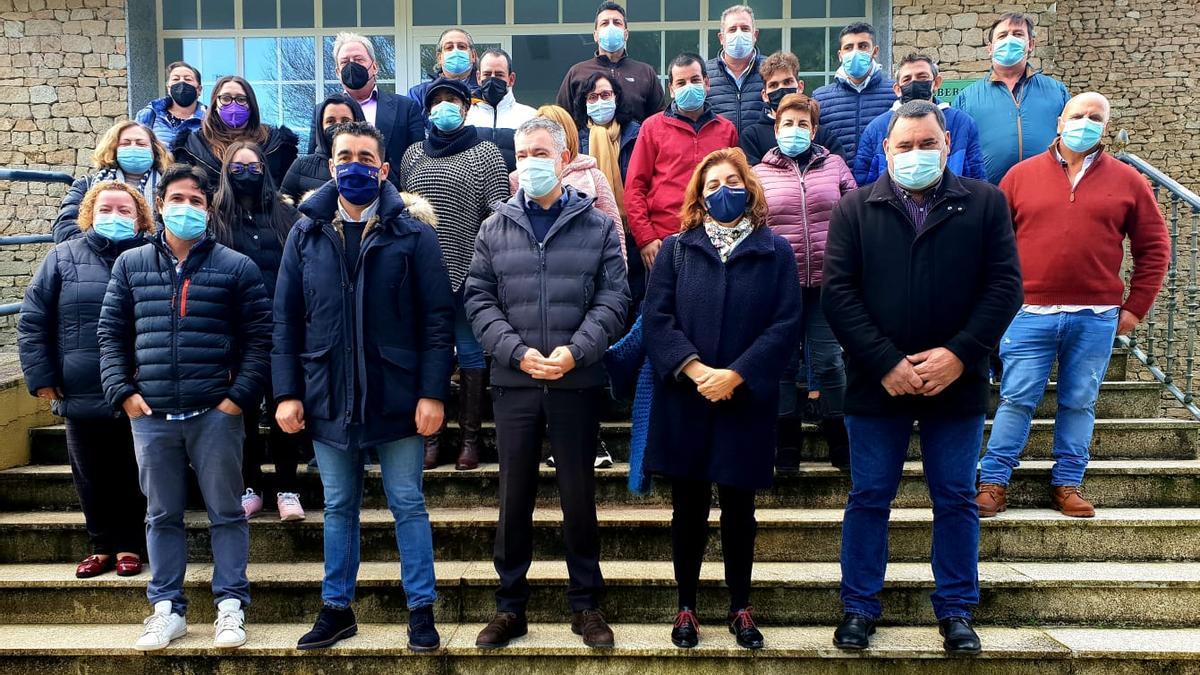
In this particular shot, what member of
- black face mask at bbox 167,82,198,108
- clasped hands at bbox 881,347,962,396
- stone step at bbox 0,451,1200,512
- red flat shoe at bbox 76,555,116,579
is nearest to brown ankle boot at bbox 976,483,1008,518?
stone step at bbox 0,451,1200,512

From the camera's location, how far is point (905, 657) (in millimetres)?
3184

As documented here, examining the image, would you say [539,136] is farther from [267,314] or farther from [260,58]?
[260,58]

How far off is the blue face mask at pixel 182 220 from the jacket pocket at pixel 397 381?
95cm

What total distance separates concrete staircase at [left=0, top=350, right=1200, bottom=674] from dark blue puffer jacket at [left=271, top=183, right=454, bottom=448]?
0.87 m

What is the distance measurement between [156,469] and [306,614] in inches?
34.8

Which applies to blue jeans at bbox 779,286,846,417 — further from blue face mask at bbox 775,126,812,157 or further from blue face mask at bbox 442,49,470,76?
blue face mask at bbox 442,49,470,76

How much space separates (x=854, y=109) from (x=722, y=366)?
2365 mm

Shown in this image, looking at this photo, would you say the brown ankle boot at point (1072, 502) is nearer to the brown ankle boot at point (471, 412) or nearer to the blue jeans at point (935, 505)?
the blue jeans at point (935, 505)

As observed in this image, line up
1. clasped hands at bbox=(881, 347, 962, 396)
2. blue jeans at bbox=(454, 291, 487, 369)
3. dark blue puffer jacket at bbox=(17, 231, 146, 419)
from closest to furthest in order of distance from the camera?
clasped hands at bbox=(881, 347, 962, 396), dark blue puffer jacket at bbox=(17, 231, 146, 419), blue jeans at bbox=(454, 291, 487, 369)

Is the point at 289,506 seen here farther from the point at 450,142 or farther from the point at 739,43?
the point at 739,43

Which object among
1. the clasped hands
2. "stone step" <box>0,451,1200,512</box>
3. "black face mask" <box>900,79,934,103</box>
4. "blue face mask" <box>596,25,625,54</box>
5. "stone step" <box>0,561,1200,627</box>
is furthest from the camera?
"blue face mask" <box>596,25,625,54</box>

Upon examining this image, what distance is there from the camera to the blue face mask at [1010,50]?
4637 millimetres

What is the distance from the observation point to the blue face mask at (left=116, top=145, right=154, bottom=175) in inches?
160

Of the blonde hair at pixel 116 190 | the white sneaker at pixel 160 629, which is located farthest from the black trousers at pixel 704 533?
the blonde hair at pixel 116 190
